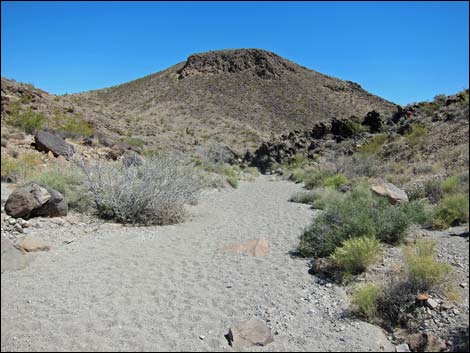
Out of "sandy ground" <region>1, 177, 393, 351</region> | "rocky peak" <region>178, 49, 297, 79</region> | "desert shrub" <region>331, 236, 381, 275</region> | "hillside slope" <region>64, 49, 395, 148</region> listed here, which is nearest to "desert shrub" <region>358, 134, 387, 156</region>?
"sandy ground" <region>1, 177, 393, 351</region>

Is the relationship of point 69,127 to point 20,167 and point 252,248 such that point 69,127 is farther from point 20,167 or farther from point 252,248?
point 252,248

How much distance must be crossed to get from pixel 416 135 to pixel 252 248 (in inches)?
569

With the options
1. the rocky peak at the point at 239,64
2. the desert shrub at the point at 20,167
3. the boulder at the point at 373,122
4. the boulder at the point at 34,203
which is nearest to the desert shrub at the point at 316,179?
the boulder at the point at 373,122

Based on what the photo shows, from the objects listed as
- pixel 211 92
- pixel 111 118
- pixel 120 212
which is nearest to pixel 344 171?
pixel 120 212

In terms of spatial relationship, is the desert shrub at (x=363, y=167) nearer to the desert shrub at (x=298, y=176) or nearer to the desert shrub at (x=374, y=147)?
the desert shrub at (x=374, y=147)

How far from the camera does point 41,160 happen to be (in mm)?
13594

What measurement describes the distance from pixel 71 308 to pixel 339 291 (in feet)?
11.1

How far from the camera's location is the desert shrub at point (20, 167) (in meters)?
9.85

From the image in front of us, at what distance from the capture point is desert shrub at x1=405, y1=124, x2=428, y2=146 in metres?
17.8

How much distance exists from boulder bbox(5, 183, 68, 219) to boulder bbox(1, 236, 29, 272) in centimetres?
204

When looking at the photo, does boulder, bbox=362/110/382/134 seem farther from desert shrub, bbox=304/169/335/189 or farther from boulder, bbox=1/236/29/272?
boulder, bbox=1/236/29/272

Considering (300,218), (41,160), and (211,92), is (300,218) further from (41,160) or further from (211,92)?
(211,92)

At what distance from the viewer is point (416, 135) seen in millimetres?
18859

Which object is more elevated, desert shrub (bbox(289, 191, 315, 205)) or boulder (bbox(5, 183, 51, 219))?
desert shrub (bbox(289, 191, 315, 205))
